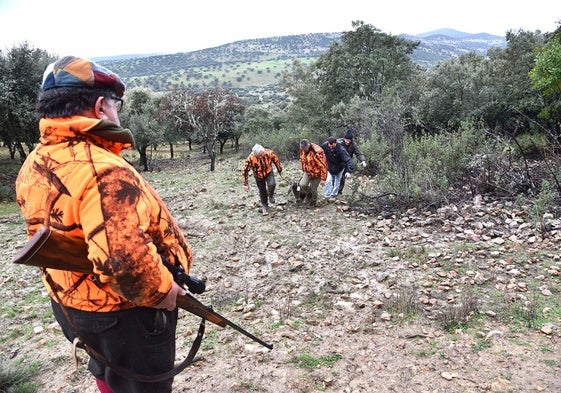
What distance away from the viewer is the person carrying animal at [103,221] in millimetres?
1711

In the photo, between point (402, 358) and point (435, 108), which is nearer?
point (402, 358)

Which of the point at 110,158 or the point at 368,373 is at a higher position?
the point at 110,158

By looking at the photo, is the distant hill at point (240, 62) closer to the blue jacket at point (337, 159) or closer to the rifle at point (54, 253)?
the blue jacket at point (337, 159)

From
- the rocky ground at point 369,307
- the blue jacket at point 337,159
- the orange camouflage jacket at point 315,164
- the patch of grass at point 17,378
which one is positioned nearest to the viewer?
the rocky ground at point 369,307

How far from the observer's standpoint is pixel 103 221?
169cm

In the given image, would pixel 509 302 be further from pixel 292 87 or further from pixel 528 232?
pixel 292 87

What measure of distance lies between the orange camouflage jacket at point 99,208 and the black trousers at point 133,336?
0.06 m

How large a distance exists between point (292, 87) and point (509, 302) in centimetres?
2987

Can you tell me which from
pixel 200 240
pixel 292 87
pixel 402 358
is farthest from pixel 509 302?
pixel 292 87

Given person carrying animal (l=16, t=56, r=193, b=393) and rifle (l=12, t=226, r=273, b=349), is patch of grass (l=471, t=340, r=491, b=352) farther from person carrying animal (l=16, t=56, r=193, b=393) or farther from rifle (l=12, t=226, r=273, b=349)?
rifle (l=12, t=226, r=273, b=349)

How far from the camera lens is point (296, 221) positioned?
8.65 meters

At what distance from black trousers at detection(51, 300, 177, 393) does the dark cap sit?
1109mm

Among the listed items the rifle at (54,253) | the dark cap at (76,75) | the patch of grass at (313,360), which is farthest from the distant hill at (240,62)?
the rifle at (54,253)

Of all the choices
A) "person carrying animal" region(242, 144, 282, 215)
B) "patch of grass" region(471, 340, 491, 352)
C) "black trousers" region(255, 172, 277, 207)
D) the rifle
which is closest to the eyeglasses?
the rifle
